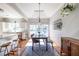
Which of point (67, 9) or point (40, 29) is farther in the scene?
point (40, 29)

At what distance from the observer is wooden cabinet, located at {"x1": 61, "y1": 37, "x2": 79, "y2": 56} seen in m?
2.24

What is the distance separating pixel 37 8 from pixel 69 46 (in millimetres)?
1086

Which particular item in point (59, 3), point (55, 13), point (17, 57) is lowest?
point (17, 57)

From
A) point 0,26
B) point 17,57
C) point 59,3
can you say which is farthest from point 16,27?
point 59,3

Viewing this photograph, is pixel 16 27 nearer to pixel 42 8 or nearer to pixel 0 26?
pixel 0 26

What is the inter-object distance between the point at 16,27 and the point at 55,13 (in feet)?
3.01

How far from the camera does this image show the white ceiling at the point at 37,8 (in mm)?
2295

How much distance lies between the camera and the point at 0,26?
234cm

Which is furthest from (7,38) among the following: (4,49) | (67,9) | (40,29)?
(67,9)

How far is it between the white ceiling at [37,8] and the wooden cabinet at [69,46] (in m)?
0.65

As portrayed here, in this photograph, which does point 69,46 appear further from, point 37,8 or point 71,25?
point 37,8

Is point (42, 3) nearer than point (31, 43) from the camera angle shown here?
Yes

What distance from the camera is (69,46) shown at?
2414mm

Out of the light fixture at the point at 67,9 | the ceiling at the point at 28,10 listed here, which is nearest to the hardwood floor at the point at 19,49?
the ceiling at the point at 28,10
